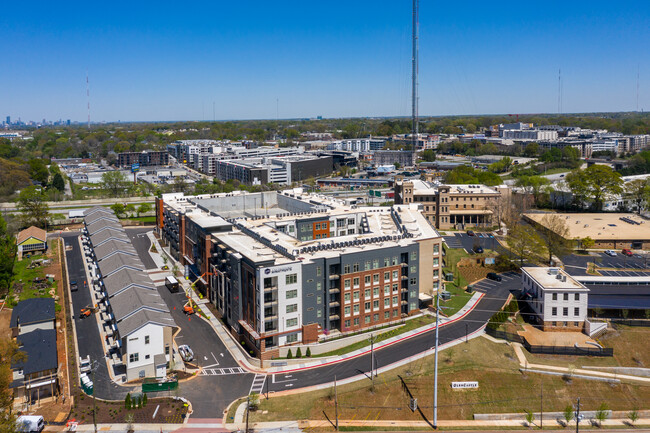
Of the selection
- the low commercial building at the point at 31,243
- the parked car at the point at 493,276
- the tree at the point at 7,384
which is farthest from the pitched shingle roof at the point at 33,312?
the parked car at the point at 493,276

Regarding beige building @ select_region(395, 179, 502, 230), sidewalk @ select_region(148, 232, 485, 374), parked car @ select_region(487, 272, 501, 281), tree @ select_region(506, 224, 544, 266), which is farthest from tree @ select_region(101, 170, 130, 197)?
tree @ select_region(506, 224, 544, 266)

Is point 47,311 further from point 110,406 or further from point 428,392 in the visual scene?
point 428,392

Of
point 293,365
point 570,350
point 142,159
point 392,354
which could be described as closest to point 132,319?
point 293,365

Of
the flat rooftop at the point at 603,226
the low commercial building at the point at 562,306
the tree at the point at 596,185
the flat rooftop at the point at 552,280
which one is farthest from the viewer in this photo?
the tree at the point at 596,185

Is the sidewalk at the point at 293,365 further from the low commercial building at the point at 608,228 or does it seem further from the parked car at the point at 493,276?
the low commercial building at the point at 608,228

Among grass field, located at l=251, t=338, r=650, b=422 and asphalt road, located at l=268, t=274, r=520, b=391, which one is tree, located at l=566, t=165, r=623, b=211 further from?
grass field, located at l=251, t=338, r=650, b=422

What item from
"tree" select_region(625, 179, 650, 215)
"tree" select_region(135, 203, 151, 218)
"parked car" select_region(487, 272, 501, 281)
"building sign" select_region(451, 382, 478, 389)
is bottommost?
"building sign" select_region(451, 382, 478, 389)

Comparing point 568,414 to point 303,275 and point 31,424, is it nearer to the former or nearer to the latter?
point 303,275
